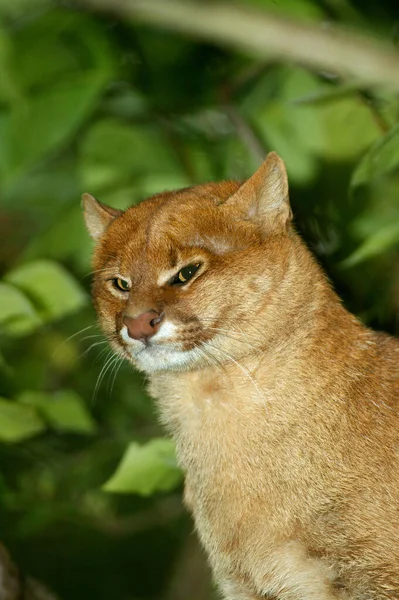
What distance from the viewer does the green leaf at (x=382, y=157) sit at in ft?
14.1

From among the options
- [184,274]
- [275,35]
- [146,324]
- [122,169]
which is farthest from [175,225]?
Result: [122,169]

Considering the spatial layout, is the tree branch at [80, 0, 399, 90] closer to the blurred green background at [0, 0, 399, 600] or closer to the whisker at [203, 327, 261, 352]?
the blurred green background at [0, 0, 399, 600]

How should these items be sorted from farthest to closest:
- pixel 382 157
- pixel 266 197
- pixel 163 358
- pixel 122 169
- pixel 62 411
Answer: pixel 122 169
pixel 62 411
pixel 382 157
pixel 266 197
pixel 163 358

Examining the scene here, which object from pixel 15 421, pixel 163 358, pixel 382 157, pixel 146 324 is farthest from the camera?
pixel 15 421

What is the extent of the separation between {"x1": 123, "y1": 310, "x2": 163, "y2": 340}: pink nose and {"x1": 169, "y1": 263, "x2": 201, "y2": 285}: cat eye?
0.20m

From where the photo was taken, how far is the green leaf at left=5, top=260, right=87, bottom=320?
4.57 meters

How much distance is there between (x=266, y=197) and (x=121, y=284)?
0.73 meters

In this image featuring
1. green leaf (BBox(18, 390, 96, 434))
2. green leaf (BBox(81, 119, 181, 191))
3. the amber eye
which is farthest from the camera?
green leaf (BBox(81, 119, 181, 191))

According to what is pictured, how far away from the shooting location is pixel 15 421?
4.58 metres

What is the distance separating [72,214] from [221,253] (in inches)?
66.4

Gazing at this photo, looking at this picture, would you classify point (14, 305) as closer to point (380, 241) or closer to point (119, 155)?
point (119, 155)

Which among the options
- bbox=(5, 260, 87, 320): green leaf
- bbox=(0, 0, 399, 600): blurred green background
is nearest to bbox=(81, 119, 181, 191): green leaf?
bbox=(0, 0, 399, 600): blurred green background

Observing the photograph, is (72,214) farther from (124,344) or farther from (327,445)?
(327,445)

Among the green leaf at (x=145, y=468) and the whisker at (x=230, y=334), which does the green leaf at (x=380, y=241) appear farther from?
the green leaf at (x=145, y=468)
